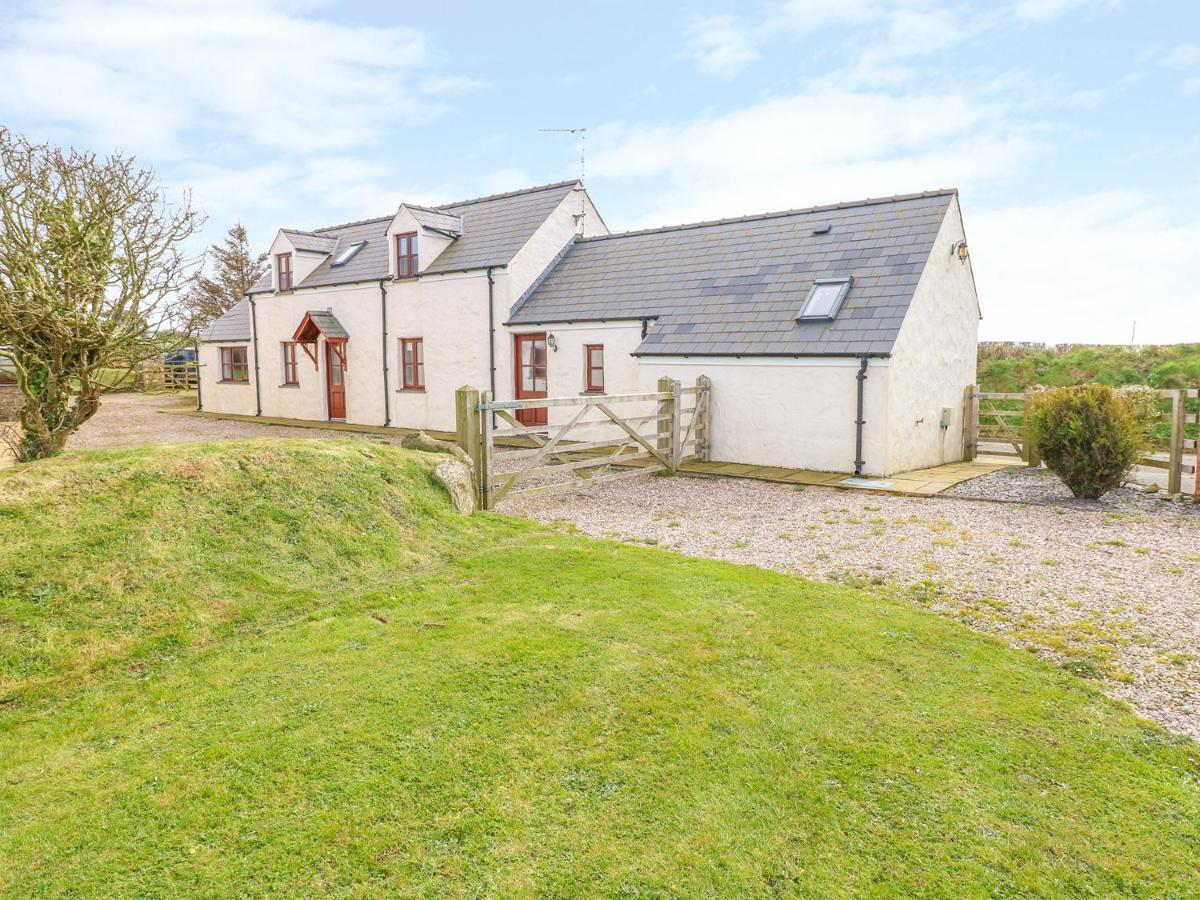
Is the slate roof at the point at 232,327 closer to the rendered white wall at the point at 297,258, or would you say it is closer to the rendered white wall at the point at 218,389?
the rendered white wall at the point at 218,389

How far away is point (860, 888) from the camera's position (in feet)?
10.5

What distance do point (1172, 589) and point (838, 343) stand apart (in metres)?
7.51

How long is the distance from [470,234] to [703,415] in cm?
1085

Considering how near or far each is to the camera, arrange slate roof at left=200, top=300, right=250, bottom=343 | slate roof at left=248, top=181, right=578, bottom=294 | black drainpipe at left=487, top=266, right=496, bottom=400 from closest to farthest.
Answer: black drainpipe at left=487, top=266, right=496, bottom=400
slate roof at left=248, top=181, right=578, bottom=294
slate roof at left=200, top=300, right=250, bottom=343

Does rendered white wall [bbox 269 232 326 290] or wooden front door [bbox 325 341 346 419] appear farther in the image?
rendered white wall [bbox 269 232 326 290]

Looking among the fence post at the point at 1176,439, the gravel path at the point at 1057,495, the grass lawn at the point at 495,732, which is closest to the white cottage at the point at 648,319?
the gravel path at the point at 1057,495

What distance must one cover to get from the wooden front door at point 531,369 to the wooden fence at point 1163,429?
34.2 feet

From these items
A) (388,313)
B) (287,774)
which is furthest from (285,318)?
(287,774)

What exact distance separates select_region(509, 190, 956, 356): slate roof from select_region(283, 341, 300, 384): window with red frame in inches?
420

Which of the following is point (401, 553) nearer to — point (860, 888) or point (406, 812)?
point (406, 812)

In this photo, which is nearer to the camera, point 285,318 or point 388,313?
point 388,313

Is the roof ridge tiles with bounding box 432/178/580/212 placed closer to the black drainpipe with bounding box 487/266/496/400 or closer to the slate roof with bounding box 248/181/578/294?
the slate roof with bounding box 248/181/578/294

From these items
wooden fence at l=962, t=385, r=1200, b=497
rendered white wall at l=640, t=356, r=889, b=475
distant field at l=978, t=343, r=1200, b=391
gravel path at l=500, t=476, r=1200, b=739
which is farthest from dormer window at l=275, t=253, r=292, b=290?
distant field at l=978, t=343, r=1200, b=391

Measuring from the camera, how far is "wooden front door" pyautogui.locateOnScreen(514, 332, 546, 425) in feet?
66.3
